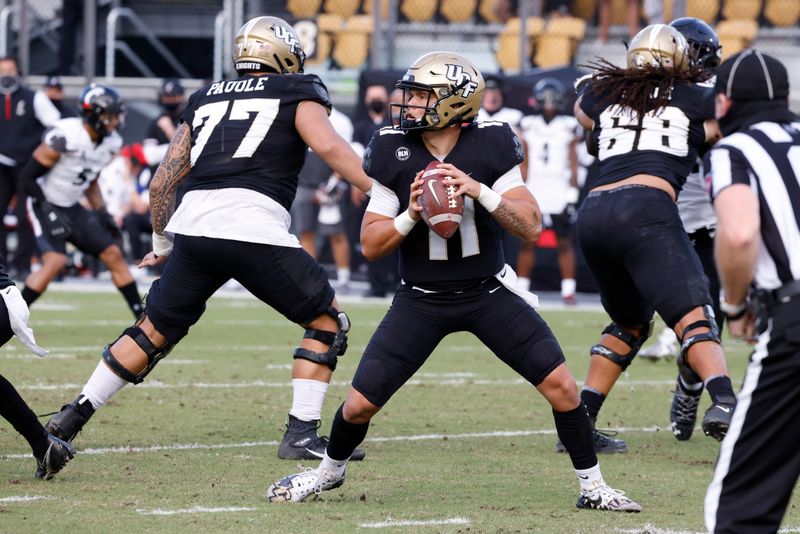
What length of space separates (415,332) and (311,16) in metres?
12.7

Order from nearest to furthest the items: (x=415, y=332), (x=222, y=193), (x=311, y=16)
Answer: (x=415, y=332)
(x=222, y=193)
(x=311, y=16)

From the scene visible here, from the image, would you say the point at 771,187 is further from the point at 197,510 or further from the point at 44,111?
the point at 44,111

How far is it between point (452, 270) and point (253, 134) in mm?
1346

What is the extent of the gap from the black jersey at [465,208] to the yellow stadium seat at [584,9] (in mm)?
13325

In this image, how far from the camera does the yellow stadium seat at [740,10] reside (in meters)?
17.7

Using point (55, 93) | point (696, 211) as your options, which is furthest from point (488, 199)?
point (55, 93)

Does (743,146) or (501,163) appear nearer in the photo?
(743,146)

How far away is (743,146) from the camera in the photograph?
12.5 feet

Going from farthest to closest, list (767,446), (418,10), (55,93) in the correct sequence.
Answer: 1. (418,10)
2. (55,93)
3. (767,446)

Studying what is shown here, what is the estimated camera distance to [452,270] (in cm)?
502

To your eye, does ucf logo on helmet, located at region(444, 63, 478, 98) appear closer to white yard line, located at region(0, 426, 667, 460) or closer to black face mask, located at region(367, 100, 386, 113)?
white yard line, located at region(0, 426, 667, 460)

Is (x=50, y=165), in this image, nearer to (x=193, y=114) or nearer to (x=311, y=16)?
(x=193, y=114)

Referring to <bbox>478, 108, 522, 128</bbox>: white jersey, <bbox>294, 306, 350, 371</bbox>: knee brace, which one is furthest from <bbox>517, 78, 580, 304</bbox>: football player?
<bbox>294, 306, 350, 371</bbox>: knee brace

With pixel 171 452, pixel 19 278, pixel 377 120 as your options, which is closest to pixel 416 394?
pixel 171 452
